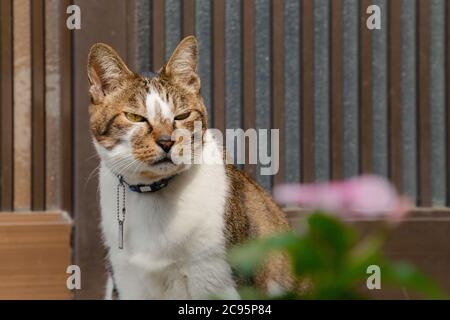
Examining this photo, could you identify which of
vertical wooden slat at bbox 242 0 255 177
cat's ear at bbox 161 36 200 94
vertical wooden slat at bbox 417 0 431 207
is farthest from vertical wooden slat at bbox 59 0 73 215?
vertical wooden slat at bbox 417 0 431 207

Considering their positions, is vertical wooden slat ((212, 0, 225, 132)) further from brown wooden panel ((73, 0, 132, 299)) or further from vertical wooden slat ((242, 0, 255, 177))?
brown wooden panel ((73, 0, 132, 299))

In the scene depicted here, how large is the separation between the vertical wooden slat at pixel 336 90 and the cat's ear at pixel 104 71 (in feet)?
5.75

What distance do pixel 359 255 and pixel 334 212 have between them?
53 mm

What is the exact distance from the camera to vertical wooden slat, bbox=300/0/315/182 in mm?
4688

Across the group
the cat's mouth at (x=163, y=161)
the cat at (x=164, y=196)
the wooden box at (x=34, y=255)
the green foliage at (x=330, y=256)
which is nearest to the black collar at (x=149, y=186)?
the cat at (x=164, y=196)

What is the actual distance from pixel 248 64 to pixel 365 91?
0.66 m

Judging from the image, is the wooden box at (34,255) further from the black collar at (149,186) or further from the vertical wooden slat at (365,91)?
the vertical wooden slat at (365,91)

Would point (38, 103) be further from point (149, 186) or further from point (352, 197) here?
point (352, 197)

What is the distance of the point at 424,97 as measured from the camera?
4770 mm
